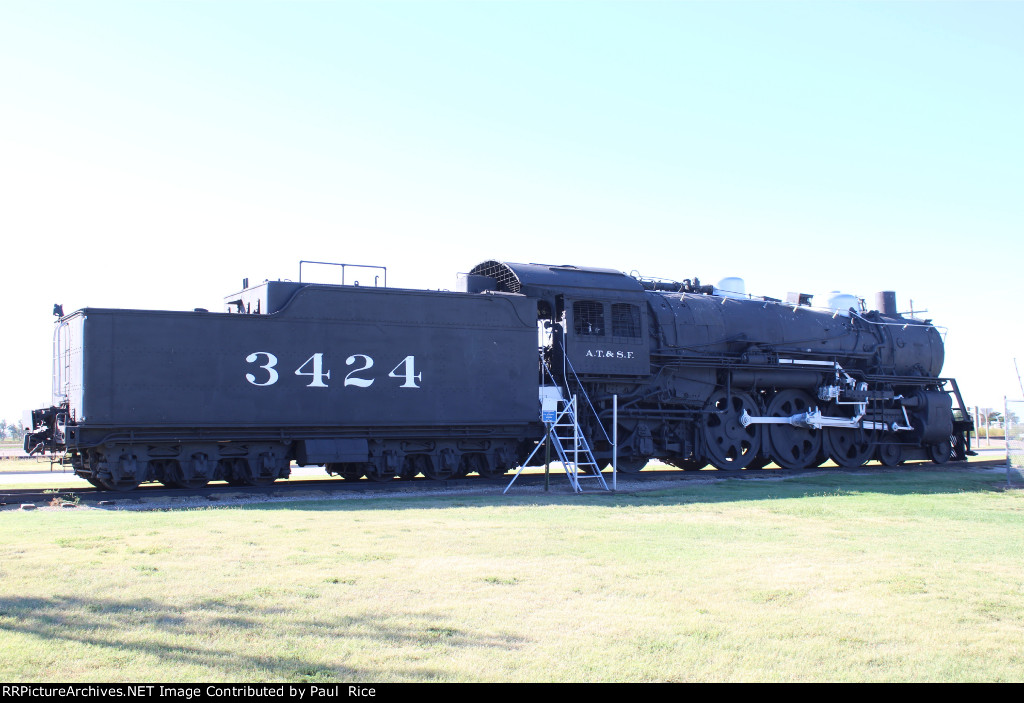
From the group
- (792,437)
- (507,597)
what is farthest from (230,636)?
(792,437)

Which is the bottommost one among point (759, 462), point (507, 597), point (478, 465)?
point (507, 597)

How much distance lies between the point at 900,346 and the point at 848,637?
19102mm

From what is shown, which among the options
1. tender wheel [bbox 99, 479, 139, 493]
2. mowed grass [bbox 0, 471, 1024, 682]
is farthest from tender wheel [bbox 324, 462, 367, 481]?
mowed grass [bbox 0, 471, 1024, 682]

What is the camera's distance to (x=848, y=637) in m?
5.50

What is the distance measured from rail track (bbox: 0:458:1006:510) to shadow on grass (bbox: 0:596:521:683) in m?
7.32

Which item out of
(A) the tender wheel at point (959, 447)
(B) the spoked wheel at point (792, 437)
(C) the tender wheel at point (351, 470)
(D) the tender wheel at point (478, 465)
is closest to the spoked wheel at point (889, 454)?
(A) the tender wheel at point (959, 447)

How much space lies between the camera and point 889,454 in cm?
2252

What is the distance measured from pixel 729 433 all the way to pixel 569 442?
13.9ft

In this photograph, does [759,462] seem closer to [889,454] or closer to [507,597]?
[889,454]

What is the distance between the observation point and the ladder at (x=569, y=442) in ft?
50.9

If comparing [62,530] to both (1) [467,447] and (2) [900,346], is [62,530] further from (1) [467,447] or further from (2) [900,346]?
(2) [900,346]

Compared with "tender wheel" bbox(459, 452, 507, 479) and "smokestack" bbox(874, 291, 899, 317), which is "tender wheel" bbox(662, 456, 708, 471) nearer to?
"tender wheel" bbox(459, 452, 507, 479)

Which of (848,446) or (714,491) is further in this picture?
(848,446)

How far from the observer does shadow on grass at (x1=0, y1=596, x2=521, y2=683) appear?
15.7 ft
